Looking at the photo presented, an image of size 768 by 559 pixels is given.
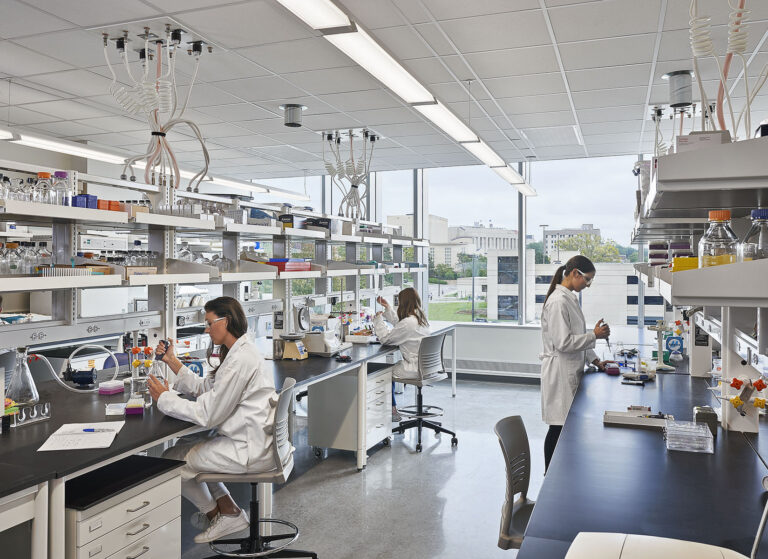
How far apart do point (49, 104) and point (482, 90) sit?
12.1 feet

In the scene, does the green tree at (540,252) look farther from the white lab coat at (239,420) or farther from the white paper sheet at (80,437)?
the white paper sheet at (80,437)

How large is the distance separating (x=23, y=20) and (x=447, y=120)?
2579mm

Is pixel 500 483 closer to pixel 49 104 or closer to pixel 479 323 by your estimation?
pixel 479 323

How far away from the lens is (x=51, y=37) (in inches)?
143

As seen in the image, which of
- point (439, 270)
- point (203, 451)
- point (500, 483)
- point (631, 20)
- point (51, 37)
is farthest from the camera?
point (439, 270)

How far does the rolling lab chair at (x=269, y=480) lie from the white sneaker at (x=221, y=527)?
7cm

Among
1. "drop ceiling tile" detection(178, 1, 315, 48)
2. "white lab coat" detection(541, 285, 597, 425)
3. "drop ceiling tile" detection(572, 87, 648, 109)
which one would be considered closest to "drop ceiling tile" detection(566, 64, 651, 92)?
"drop ceiling tile" detection(572, 87, 648, 109)

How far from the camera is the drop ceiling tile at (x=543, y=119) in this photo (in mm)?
5320

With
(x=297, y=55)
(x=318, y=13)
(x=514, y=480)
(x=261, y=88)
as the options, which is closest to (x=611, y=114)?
(x=297, y=55)

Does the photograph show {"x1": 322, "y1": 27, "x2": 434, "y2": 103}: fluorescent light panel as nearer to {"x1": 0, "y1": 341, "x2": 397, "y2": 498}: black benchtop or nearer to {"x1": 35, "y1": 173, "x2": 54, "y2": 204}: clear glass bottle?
{"x1": 35, "y1": 173, "x2": 54, "y2": 204}: clear glass bottle

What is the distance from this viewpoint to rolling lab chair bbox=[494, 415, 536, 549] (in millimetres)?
2172

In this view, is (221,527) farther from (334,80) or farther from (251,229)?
(334,80)

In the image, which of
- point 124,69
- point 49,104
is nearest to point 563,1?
point 124,69

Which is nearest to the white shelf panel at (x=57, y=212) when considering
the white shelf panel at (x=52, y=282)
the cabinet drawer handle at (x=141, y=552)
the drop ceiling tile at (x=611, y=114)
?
the white shelf panel at (x=52, y=282)
